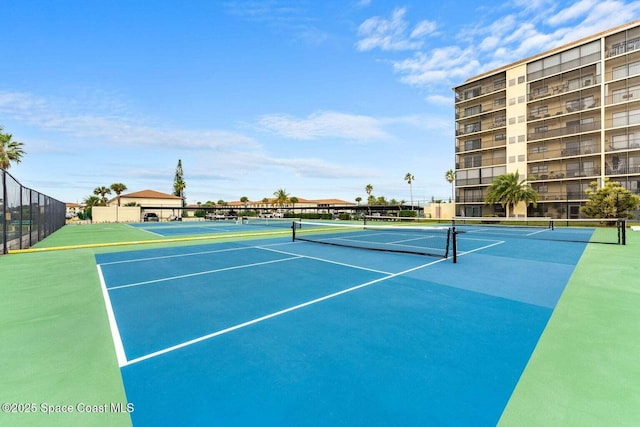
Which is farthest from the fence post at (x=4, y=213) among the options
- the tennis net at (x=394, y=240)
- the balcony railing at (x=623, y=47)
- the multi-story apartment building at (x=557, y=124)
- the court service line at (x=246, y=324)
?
the balcony railing at (x=623, y=47)

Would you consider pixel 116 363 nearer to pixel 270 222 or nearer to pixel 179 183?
pixel 270 222

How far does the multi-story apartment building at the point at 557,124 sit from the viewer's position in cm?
3634

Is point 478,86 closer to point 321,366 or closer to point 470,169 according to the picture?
point 470,169

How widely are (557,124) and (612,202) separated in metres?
20.1

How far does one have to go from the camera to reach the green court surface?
2.49 meters

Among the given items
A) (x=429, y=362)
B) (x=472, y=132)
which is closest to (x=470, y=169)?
(x=472, y=132)

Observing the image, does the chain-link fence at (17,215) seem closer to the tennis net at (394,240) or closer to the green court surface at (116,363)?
the green court surface at (116,363)

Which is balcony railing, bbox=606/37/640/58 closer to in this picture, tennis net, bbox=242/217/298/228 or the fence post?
tennis net, bbox=242/217/298/228

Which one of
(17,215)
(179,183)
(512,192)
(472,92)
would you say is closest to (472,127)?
(472,92)

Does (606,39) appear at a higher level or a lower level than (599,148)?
higher

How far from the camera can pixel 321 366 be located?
127 inches

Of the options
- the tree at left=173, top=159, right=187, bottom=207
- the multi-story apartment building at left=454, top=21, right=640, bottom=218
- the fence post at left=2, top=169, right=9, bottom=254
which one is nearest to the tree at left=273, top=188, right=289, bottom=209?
the tree at left=173, top=159, right=187, bottom=207

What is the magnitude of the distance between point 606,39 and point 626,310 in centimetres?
5244

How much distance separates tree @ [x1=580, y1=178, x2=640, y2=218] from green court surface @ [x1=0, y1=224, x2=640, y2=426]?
100 ft
